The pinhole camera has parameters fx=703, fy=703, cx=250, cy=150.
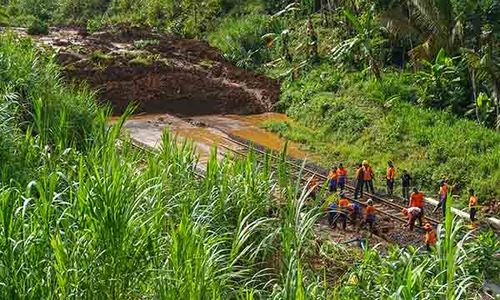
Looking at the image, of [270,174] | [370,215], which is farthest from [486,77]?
[270,174]

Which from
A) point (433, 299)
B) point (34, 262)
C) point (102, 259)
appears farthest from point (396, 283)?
point (34, 262)

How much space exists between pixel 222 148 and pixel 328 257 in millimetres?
11690

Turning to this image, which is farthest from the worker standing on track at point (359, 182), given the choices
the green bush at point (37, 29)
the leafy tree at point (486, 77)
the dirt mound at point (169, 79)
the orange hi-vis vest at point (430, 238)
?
the green bush at point (37, 29)

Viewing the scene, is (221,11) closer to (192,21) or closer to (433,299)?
(192,21)

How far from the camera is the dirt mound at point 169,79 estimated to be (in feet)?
85.9

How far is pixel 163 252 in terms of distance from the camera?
266 inches

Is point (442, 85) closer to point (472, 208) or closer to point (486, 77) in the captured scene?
point (486, 77)

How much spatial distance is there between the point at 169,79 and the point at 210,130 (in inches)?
183

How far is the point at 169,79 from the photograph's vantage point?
89.9 ft

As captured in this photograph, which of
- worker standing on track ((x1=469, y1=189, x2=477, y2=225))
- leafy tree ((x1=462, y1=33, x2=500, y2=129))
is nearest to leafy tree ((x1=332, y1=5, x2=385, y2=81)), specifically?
leafy tree ((x1=462, y1=33, x2=500, y2=129))

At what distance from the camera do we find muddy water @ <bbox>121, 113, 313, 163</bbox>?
2139cm

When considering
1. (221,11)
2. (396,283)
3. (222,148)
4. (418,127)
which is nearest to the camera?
(396,283)

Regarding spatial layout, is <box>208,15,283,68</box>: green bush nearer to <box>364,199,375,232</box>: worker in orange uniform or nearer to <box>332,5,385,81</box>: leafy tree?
<box>332,5,385,81</box>: leafy tree

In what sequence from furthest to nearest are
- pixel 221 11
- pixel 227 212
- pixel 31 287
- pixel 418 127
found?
1. pixel 221 11
2. pixel 418 127
3. pixel 227 212
4. pixel 31 287
